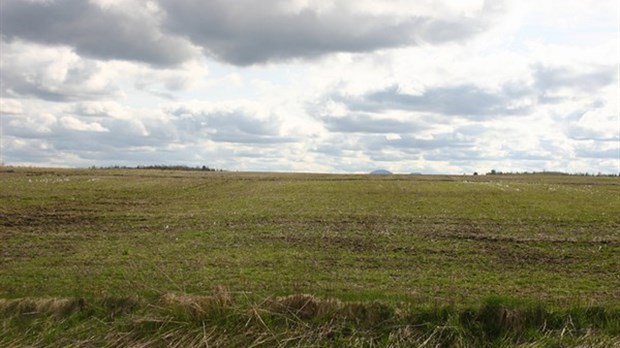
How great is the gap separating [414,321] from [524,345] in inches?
66.8

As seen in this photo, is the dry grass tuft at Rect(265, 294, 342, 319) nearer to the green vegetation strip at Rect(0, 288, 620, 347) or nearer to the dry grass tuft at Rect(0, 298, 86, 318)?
the green vegetation strip at Rect(0, 288, 620, 347)

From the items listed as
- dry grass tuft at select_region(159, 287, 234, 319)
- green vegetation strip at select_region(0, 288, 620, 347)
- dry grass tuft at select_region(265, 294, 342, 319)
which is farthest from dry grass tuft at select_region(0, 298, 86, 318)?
dry grass tuft at select_region(265, 294, 342, 319)

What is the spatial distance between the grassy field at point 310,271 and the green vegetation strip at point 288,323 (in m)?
0.03

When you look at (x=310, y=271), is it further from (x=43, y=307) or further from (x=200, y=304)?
(x=43, y=307)

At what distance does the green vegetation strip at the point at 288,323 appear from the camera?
861cm

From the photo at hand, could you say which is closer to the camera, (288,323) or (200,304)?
(288,323)

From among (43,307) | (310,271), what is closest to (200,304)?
(43,307)

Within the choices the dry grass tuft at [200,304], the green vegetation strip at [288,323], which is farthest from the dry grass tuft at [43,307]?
the dry grass tuft at [200,304]

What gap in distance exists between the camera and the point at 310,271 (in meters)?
16.5

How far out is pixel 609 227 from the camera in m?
28.4

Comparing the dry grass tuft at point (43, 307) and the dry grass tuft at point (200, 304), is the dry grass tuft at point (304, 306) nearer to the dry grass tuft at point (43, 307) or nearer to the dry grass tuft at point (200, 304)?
the dry grass tuft at point (200, 304)

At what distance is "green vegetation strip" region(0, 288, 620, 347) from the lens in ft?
28.2

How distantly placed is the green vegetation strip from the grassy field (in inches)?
1.2

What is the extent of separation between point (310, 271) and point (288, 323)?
7492 millimetres
